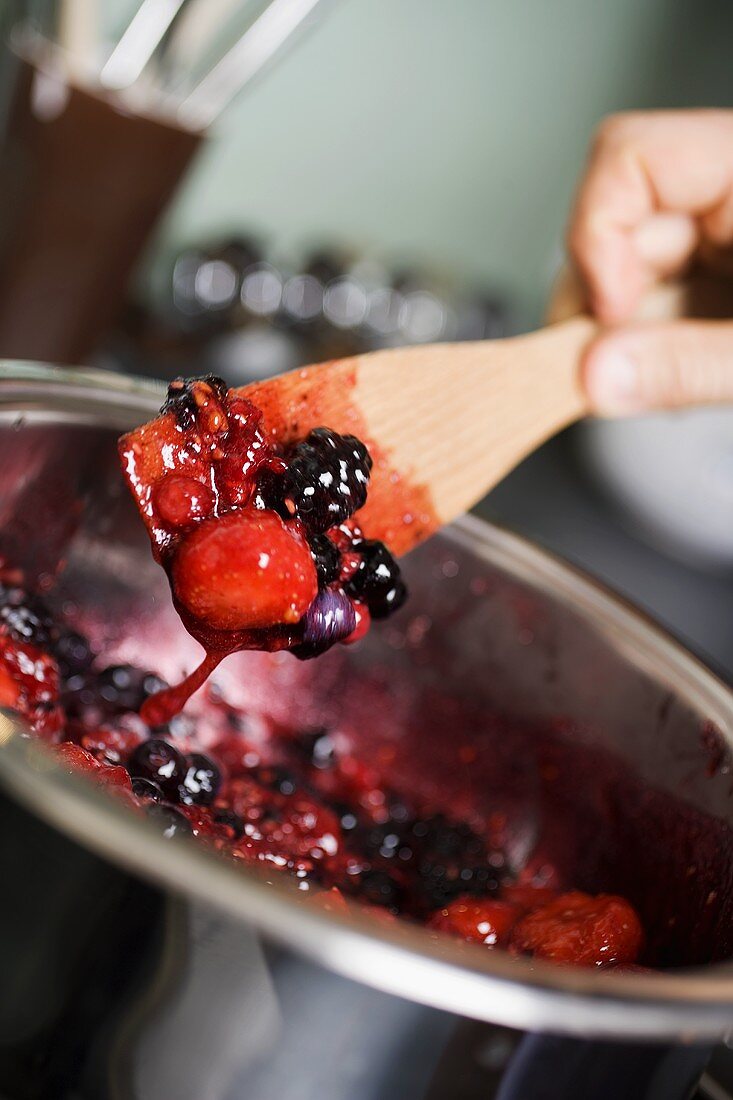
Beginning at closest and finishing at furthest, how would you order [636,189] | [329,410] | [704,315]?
[329,410] < [636,189] < [704,315]

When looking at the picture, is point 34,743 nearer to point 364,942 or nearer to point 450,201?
point 364,942

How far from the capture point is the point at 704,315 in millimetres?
1236

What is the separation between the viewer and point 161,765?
68 centimetres

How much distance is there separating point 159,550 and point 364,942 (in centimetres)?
31

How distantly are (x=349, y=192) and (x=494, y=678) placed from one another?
1.42 m

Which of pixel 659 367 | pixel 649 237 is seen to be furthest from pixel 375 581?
pixel 649 237

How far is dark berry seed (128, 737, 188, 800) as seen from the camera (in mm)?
676

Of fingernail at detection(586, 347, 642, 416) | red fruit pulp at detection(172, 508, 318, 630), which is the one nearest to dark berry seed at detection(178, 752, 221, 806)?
red fruit pulp at detection(172, 508, 318, 630)

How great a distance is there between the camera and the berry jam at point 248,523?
61cm

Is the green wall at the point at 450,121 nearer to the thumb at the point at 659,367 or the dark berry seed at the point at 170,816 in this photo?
the thumb at the point at 659,367

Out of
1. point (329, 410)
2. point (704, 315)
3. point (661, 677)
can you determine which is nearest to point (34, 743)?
point (329, 410)

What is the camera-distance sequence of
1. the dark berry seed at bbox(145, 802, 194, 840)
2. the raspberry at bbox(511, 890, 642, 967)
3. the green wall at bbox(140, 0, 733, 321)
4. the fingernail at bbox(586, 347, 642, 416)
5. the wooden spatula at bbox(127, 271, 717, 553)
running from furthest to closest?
the green wall at bbox(140, 0, 733, 321) < the fingernail at bbox(586, 347, 642, 416) < the wooden spatula at bbox(127, 271, 717, 553) < the raspberry at bbox(511, 890, 642, 967) < the dark berry seed at bbox(145, 802, 194, 840)

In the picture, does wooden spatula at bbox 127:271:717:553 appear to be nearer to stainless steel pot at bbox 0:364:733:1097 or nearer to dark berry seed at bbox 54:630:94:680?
stainless steel pot at bbox 0:364:733:1097

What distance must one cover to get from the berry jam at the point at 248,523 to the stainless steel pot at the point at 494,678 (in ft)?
0.47
